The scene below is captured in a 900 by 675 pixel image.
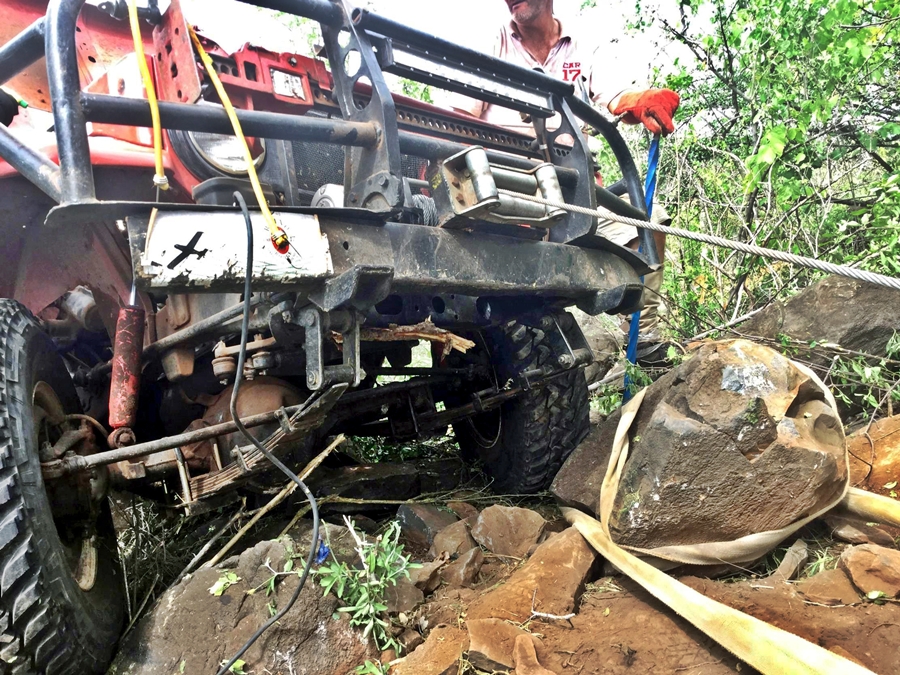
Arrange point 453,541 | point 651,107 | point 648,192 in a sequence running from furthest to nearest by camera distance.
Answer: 1. point 648,192
2. point 651,107
3. point 453,541

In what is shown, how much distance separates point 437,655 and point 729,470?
3.50 ft

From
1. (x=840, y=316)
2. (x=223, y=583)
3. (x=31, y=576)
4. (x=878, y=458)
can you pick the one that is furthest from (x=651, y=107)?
(x=31, y=576)

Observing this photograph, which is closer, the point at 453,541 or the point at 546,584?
the point at 546,584

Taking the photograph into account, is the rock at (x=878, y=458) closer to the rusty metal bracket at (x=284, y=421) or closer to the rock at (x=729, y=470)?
the rock at (x=729, y=470)

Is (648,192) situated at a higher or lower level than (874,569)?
higher

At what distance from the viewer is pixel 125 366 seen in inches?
82.5

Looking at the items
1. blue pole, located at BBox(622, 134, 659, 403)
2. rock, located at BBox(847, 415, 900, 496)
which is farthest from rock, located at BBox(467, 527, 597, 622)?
blue pole, located at BBox(622, 134, 659, 403)

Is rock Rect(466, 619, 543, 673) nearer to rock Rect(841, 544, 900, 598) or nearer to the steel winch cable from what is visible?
rock Rect(841, 544, 900, 598)

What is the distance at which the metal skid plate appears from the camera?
Answer: 1437 millimetres

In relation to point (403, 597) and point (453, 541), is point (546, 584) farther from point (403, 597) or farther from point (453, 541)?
point (453, 541)

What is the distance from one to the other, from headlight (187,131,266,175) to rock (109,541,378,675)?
4.22ft

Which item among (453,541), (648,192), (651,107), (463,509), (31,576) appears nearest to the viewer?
(31,576)

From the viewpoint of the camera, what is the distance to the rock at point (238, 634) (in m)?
1.69

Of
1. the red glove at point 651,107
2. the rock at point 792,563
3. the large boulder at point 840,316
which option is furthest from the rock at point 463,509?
the red glove at point 651,107
